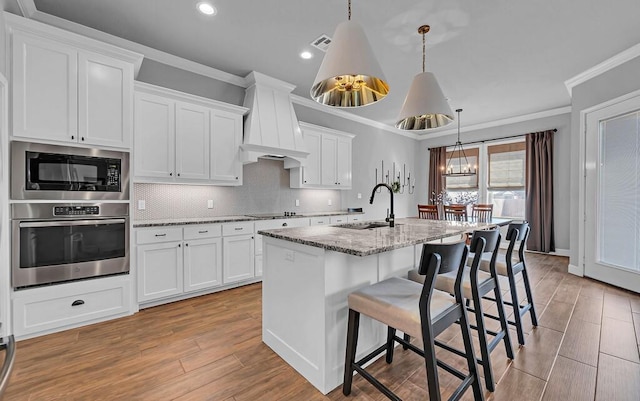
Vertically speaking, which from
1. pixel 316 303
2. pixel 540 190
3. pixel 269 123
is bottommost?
pixel 316 303

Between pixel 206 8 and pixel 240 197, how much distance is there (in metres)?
2.36

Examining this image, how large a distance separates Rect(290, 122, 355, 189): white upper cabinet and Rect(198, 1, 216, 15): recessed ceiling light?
2.13 metres

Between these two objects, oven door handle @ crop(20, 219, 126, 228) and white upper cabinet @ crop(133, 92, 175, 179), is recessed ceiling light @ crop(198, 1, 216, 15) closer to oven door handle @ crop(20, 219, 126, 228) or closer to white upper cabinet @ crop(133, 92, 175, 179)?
white upper cabinet @ crop(133, 92, 175, 179)

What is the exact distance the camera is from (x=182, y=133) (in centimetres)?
338

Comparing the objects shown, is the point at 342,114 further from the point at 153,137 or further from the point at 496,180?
the point at 496,180

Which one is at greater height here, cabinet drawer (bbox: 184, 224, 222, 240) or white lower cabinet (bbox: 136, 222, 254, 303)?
cabinet drawer (bbox: 184, 224, 222, 240)

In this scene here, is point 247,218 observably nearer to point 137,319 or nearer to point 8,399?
point 137,319

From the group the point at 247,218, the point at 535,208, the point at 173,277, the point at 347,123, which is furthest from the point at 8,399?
the point at 535,208

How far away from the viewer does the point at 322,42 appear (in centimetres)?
319

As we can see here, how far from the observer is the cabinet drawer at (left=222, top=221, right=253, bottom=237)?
347 centimetres

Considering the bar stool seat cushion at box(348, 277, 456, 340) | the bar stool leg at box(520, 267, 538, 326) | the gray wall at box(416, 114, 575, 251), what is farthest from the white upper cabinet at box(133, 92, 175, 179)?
the gray wall at box(416, 114, 575, 251)

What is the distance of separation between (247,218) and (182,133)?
1.30 metres

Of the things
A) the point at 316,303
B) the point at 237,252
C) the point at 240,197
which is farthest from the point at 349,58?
the point at 240,197

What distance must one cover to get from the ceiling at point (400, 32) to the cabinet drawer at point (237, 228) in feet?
6.93
